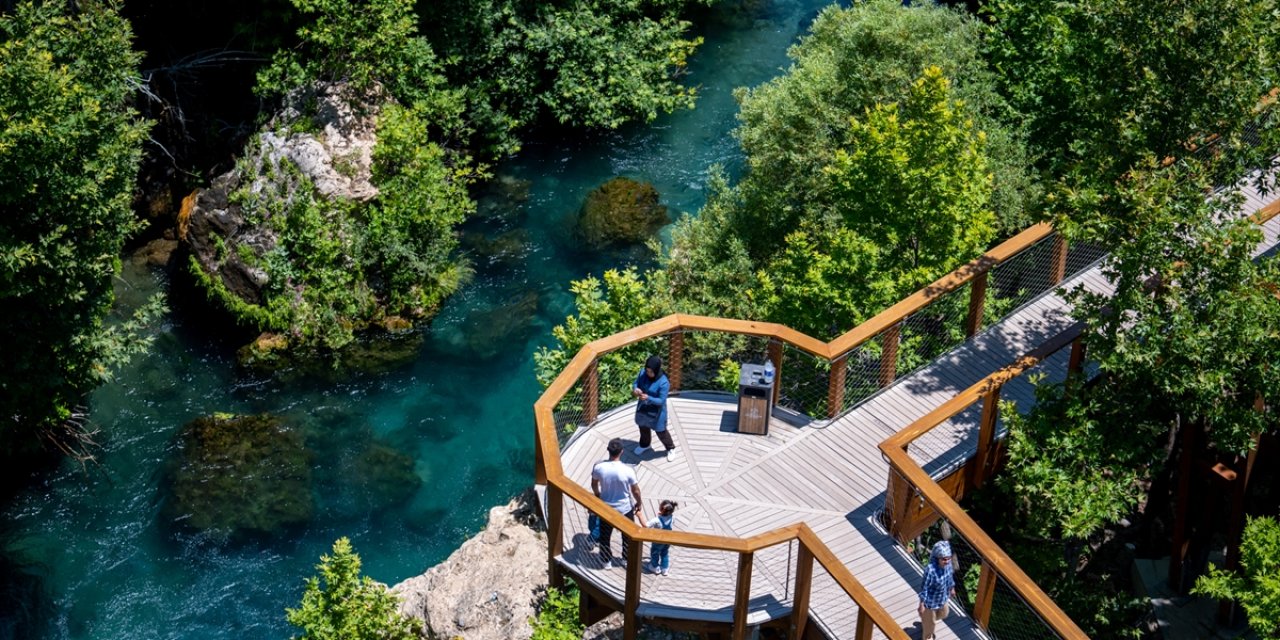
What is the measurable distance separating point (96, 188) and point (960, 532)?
1551cm

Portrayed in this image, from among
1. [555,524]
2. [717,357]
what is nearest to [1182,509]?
[717,357]

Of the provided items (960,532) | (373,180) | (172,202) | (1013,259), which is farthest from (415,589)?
(172,202)

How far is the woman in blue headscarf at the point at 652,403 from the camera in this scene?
17922mm

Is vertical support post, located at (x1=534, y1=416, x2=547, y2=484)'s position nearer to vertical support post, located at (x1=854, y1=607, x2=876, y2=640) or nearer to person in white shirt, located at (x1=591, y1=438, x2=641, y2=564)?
person in white shirt, located at (x1=591, y1=438, x2=641, y2=564)

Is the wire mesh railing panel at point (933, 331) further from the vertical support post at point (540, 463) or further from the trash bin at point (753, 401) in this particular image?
the vertical support post at point (540, 463)

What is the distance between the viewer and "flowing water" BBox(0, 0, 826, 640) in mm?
24188

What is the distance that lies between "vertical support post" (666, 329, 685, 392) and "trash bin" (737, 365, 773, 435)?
0.90 m

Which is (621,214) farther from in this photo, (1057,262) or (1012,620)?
(1012,620)

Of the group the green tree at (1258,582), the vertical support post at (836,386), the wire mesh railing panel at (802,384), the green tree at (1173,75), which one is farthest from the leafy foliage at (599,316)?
the green tree at (1258,582)

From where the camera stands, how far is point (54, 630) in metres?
23.7

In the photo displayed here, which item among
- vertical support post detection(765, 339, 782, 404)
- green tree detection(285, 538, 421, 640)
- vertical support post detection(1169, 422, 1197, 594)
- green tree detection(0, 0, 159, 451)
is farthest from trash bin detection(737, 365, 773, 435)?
green tree detection(0, 0, 159, 451)

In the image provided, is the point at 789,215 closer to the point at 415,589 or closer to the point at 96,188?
the point at 415,589

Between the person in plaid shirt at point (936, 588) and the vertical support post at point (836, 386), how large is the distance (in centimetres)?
338

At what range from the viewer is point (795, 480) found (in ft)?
59.7
